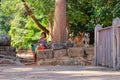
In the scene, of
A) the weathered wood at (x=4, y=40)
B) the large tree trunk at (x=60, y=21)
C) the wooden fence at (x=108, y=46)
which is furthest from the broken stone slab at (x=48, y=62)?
the large tree trunk at (x=60, y=21)

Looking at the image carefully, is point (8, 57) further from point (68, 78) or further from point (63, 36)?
point (68, 78)

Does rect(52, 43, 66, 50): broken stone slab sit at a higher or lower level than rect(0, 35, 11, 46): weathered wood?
lower

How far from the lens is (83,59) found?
53.4ft

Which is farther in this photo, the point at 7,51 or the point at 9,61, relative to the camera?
the point at 7,51

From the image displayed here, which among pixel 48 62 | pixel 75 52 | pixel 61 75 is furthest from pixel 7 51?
pixel 61 75

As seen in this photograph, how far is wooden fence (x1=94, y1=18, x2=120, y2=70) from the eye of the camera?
11706 millimetres

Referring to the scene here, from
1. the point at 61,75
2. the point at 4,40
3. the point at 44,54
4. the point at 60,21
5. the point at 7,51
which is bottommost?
the point at 61,75

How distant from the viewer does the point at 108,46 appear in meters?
12.7

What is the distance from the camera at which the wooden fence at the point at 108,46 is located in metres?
11.7

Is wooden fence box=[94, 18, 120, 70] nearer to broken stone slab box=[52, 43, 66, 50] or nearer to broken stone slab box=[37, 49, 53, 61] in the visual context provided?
broken stone slab box=[37, 49, 53, 61]

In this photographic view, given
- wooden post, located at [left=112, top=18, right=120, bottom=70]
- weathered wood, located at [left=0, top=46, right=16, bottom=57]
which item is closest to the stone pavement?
wooden post, located at [left=112, top=18, right=120, bottom=70]

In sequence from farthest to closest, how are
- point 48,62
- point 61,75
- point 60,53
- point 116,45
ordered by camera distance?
point 60,53
point 48,62
point 116,45
point 61,75

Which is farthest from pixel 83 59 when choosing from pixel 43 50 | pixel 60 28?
pixel 60 28

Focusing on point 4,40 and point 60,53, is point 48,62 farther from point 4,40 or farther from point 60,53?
point 4,40
